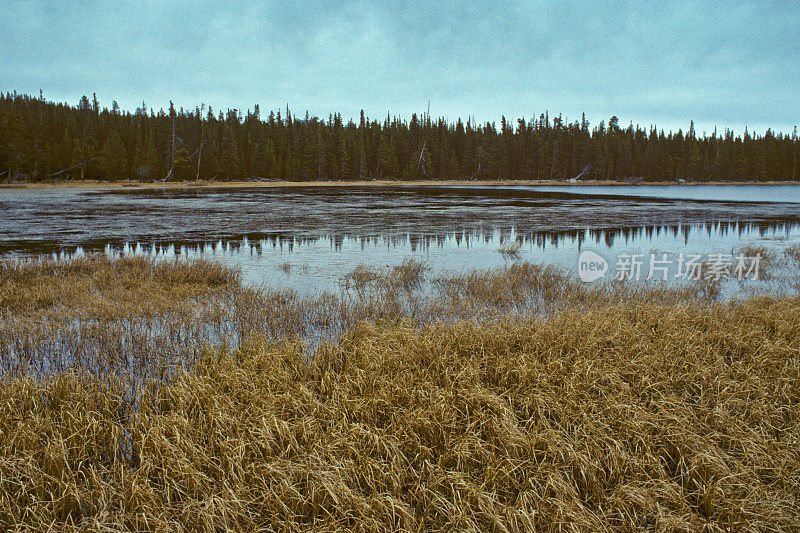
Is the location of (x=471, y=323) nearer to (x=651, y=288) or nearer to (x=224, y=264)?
(x=651, y=288)

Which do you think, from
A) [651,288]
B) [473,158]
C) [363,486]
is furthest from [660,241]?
[473,158]

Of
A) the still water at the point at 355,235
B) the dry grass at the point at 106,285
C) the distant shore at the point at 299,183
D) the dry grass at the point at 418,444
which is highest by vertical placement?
the distant shore at the point at 299,183

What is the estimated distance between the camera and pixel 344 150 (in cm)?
9600

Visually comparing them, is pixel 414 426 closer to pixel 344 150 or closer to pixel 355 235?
pixel 355 235

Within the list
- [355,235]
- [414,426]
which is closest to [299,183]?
[355,235]

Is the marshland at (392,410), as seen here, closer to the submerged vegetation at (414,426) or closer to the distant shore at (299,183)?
the submerged vegetation at (414,426)

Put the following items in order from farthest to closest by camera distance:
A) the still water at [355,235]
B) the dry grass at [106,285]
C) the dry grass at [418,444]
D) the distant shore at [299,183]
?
1. the distant shore at [299,183]
2. the still water at [355,235]
3. the dry grass at [106,285]
4. the dry grass at [418,444]

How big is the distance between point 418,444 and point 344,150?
94.6 m

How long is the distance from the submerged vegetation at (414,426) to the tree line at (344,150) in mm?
72397

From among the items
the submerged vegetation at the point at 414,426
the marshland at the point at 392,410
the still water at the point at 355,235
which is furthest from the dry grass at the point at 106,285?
the still water at the point at 355,235

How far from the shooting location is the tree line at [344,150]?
7506 cm

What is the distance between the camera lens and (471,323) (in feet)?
27.9

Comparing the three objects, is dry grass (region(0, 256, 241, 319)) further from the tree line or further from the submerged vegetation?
the tree line

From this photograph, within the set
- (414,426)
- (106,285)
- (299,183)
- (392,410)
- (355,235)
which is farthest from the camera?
(299,183)
